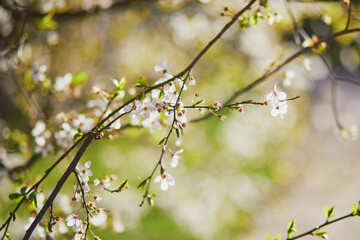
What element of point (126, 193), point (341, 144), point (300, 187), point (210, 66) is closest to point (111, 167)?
point (126, 193)

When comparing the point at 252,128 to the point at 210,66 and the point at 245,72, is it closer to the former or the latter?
the point at 245,72

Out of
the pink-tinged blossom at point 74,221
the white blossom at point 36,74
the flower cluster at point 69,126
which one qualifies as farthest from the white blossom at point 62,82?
the pink-tinged blossom at point 74,221

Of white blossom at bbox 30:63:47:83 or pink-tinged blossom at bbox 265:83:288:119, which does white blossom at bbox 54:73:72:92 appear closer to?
white blossom at bbox 30:63:47:83

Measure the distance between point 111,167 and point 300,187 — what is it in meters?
4.39

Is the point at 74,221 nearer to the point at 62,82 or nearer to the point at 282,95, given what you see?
the point at 282,95

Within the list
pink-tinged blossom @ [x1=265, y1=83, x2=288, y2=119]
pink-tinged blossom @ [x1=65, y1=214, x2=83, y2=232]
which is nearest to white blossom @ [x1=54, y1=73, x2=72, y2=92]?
pink-tinged blossom @ [x1=65, y1=214, x2=83, y2=232]

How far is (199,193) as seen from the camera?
177 inches

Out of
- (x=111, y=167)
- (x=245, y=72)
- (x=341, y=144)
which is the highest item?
(x=341, y=144)

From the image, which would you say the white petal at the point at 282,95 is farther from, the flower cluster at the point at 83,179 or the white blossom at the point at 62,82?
the white blossom at the point at 62,82

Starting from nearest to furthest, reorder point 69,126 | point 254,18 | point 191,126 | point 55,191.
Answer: point 55,191 < point 254,18 < point 69,126 < point 191,126

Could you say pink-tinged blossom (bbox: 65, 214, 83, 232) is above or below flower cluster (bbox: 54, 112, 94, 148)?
below

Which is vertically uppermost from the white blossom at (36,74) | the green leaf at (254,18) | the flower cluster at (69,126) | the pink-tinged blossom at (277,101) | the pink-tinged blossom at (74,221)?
the white blossom at (36,74)

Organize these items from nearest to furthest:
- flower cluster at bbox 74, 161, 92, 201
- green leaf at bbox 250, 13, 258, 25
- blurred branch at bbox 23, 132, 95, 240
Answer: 1. blurred branch at bbox 23, 132, 95, 240
2. flower cluster at bbox 74, 161, 92, 201
3. green leaf at bbox 250, 13, 258, 25

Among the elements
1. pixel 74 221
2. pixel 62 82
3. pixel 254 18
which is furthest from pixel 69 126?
pixel 254 18
